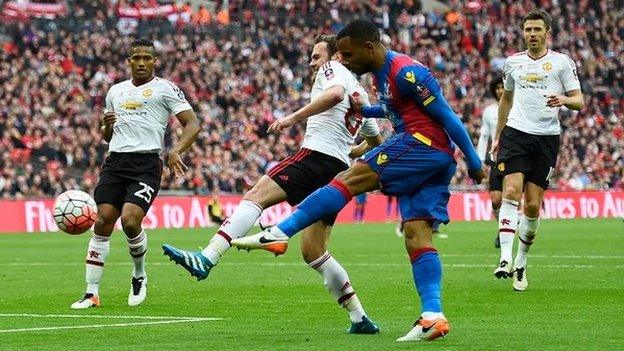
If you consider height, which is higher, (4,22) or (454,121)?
(454,121)

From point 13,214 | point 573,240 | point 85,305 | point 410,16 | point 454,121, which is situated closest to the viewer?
point 454,121

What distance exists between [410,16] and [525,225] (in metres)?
39.3

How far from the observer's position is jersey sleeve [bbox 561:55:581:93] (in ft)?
49.6

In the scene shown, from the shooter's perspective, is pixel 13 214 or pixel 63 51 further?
pixel 63 51

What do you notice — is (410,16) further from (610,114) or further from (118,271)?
(118,271)

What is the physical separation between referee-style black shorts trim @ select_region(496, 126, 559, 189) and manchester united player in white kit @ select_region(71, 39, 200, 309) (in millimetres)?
3547

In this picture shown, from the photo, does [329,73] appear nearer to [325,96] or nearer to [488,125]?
[325,96]

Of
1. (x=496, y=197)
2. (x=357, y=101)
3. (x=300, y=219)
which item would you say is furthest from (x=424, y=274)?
(x=496, y=197)

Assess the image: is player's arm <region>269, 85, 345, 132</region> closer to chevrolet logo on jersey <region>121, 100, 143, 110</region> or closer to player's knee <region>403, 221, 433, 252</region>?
player's knee <region>403, 221, 433, 252</region>

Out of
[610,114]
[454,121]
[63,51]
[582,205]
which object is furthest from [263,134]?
[454,121]

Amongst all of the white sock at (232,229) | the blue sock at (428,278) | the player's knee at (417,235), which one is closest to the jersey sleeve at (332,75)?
the white sock at (232,229)

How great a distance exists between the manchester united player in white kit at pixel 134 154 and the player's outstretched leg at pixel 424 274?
162 inches

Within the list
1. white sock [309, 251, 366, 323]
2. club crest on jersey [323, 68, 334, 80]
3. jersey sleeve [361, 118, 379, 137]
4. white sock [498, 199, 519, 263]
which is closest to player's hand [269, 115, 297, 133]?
club crest on jersey [323, 68, 334, 80]

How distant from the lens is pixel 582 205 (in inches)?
1730
